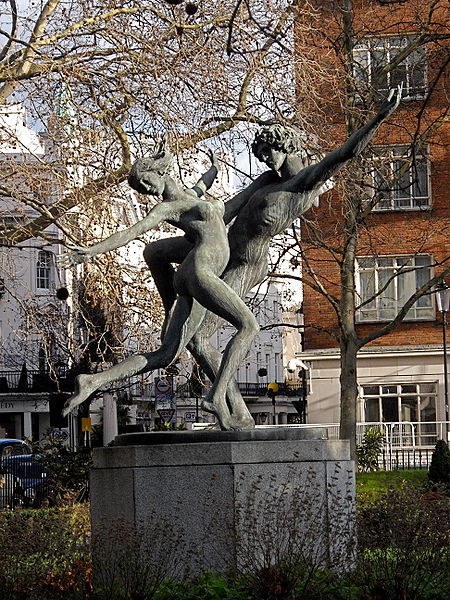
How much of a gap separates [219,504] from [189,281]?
1.84 metres

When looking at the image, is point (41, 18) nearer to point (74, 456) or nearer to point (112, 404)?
point (74, 456)

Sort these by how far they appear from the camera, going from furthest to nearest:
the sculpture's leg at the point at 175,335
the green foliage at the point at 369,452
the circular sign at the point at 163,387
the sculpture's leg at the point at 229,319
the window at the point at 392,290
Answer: the window at the point at 392,290
the green foliage at the point at 369,452
the circular sign at the point at 163,387
the sculpture's leg at the point at 175,335
the sculpture's leg at the point at 229,319

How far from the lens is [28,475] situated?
1032 inches

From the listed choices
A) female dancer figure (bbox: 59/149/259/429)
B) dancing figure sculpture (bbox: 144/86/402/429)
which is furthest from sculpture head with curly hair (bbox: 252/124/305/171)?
female dancer figure (bbox: 59/149/259/429)

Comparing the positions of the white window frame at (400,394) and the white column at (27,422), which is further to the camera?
the white column at (27,422)

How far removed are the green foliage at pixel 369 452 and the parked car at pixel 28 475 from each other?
840 cm

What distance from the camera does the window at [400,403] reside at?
41.2 metres

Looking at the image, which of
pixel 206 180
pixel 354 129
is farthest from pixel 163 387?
pixel 206 180

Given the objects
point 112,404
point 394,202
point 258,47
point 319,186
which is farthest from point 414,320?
point 319,186

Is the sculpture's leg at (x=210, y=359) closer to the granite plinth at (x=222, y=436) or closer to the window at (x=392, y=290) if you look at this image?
the granite plinth at (x=222, y=436)

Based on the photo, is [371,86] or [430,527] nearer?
[430,527]

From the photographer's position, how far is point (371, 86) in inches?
998

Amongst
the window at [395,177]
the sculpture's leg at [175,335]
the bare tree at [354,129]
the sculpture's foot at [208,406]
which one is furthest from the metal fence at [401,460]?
the sculpture's foot at [208,406]

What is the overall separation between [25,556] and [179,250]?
108 inches
